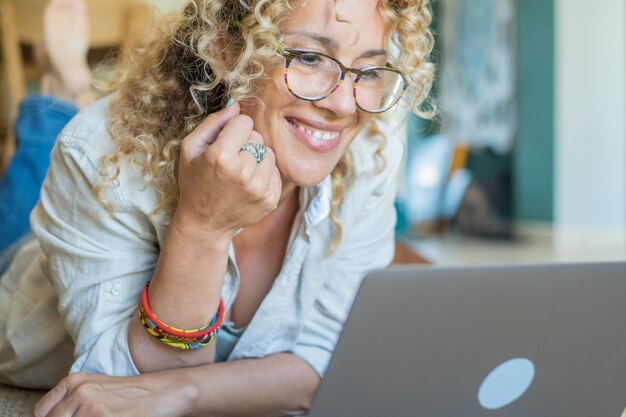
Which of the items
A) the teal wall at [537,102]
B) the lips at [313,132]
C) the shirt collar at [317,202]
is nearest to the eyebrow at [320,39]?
the lips at [313,132]

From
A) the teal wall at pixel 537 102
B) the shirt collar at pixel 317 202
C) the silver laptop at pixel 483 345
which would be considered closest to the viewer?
the silver laptop at pixel 483 345

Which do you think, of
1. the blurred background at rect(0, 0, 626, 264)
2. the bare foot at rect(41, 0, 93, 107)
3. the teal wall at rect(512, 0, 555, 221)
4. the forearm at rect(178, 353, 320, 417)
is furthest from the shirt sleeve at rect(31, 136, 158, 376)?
the teal wall at rect(512, 0, 555, 221)

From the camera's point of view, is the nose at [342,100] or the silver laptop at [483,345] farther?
the nose at [342,100]

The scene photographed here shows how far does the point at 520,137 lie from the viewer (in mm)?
5500

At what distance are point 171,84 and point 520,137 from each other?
15.6ft

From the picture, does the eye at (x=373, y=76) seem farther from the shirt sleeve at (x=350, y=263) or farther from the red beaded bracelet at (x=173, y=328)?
the red beaded bracelet at (x=173, y=328)

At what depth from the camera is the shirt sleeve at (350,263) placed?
1278 millimetres

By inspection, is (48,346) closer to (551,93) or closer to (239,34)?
(239,34)

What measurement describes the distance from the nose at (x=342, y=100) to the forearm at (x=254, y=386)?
1.42 ft

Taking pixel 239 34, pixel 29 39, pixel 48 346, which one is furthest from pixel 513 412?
pixel 29 39

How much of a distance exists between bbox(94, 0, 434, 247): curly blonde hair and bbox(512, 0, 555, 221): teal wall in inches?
179

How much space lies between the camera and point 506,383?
0.93 metres

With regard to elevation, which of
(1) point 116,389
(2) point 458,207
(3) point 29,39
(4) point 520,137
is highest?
(3) point 29,39

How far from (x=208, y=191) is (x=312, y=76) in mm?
236
